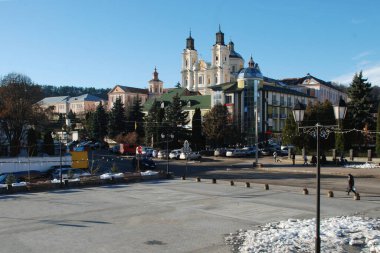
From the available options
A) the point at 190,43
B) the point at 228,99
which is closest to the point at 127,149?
the point at 228,99

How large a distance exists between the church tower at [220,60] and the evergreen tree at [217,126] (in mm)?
53171

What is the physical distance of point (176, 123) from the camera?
69.0 m

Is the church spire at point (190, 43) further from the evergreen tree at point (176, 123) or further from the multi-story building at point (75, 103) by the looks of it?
the evergreen tree at point (176, 123)

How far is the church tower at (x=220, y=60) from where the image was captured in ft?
382

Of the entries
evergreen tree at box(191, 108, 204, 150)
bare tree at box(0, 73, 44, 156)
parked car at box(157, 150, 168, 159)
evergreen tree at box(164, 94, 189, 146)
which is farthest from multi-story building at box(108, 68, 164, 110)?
bare tree at box(0, 73, 44, 156)

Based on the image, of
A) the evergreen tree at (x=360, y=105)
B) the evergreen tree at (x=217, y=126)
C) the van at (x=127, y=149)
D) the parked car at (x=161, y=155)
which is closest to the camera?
the evergreen tree at (x=360, y=105)

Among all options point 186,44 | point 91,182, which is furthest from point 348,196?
point 186,44

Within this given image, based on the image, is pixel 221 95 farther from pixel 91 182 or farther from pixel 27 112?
pixel 91 182

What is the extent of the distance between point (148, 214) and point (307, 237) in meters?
6.88

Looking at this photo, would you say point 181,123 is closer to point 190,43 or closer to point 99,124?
point 99,124

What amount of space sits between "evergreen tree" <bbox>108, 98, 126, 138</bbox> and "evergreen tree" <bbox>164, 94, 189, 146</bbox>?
12069 millimetres

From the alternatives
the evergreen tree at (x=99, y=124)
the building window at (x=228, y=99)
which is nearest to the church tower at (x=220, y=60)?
the building window at (x=228, y=99)

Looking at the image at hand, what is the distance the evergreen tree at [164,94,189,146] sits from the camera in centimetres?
6875

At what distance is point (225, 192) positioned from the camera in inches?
933
